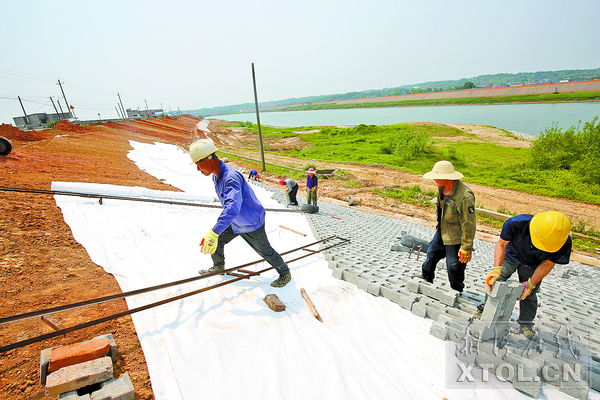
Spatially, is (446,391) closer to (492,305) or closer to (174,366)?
(492,305)

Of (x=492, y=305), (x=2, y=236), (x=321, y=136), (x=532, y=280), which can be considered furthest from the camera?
(x=321, y=136)

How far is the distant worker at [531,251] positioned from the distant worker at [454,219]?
32cm

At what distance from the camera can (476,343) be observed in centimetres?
230

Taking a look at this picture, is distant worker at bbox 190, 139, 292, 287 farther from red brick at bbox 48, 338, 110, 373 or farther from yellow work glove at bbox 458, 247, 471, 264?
yellow work glove at bbox 458, 247, 471, 264

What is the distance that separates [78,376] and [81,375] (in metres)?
0.02

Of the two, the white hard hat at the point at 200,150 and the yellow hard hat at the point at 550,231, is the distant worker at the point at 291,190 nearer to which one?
the white hard hat at the point at 200,150

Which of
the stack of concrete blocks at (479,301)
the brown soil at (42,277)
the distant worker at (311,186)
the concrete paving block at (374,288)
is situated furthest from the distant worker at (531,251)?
the distant worker at (311,186)

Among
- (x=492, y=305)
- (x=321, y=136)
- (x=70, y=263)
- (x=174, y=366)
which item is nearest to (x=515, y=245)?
(x=492, y=305)

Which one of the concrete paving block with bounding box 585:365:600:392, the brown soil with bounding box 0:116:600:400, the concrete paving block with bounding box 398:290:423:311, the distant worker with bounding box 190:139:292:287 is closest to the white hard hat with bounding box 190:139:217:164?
the distant worker with bounding box 190:139:292:287

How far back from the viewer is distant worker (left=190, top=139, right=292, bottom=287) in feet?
8.89

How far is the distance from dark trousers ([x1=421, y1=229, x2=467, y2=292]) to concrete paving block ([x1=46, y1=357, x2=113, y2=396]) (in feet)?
11.4

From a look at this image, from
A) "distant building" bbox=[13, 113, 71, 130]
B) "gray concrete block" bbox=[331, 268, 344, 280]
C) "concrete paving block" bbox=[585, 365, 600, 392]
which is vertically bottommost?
"gray concrete block" bbox=[331, 268, 344, 280]

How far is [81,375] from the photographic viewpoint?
175cm

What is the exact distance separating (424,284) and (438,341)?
0.85m
